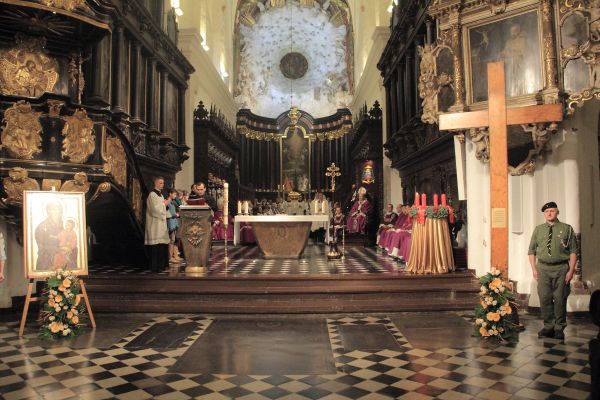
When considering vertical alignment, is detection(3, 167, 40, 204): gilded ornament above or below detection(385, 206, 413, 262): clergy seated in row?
above

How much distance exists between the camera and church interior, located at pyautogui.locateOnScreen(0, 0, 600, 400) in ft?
15.1

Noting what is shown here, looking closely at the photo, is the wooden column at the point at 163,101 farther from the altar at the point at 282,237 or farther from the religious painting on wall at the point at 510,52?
the religious painting on wall at the point at 510,52

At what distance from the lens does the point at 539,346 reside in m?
5.32

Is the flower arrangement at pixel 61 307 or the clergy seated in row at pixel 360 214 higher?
the clergy seated in row at pixel 360 214

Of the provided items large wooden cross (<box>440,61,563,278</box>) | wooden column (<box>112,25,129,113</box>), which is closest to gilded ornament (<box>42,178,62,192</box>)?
wooden column (<box>112,25,129,113</box>)

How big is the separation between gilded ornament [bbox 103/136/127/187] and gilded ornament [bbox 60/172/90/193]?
0.37 meters

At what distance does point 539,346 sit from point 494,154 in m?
2.19

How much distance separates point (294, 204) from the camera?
25.8 metres

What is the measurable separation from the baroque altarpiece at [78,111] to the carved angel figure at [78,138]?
0.05 feet

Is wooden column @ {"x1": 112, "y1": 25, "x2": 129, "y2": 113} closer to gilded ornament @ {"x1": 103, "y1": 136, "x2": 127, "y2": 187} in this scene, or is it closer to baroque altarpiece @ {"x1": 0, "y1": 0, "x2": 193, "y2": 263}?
baroque altarpiece @ {"x1": 0, "y1": 0, "x2": 193, "y2": 263}

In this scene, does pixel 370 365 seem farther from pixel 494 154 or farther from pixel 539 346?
pixel 494 154

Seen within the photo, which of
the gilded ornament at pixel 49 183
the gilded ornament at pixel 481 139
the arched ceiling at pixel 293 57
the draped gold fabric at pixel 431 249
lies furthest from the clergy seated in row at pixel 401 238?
the arched ceiling at pixel 293 57

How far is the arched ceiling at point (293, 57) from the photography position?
2795 cm

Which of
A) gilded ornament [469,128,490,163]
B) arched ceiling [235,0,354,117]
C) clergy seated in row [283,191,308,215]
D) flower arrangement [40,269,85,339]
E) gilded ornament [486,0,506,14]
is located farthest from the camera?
arched ceiling [235,0,354,117]
